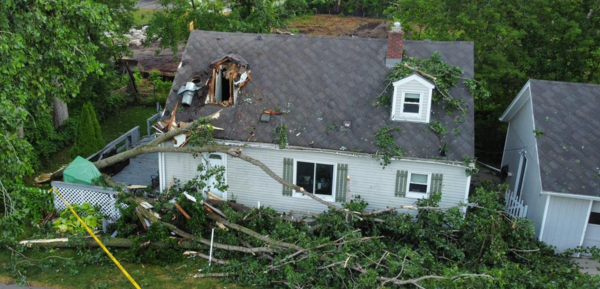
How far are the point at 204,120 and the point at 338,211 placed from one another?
4.55m

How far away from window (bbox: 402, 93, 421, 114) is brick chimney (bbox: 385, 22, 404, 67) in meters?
1.47

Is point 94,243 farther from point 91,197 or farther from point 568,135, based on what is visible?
point 568,135

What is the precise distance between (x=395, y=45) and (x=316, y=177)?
4678 mm

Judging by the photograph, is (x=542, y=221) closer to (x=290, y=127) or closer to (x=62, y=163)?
(x=290, y=127)

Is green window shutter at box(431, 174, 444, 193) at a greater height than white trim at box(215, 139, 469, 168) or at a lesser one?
lesser

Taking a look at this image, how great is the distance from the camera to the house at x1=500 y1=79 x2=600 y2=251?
47.2 feet

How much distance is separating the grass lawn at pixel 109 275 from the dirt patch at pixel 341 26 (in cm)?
2775

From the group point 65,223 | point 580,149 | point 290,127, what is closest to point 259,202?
point 290,127

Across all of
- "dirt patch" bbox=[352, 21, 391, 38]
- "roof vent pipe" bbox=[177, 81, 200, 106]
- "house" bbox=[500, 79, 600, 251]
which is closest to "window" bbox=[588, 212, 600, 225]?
"house" bbox=[500, 79, 600, 251]

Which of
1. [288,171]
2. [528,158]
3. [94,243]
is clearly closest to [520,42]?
[528,158]

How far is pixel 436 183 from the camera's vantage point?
15.3 meters

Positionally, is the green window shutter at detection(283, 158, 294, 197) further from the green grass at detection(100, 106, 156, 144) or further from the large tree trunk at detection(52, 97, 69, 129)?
the large tree trunk at detection(52, 97, 69, 129)

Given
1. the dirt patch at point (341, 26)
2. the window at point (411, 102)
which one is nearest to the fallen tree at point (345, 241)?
the window at point (411, 102)

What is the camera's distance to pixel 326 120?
15.9 m
